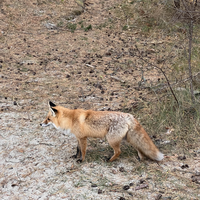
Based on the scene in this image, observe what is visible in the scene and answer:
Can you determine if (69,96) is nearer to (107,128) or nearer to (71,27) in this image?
(107,128)

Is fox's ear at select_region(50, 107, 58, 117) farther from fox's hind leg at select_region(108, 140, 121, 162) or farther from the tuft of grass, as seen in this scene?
the tuft of grass

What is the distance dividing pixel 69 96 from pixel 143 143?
12.0ft

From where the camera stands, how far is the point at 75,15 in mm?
12875

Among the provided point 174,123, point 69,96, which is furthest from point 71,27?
point 174,123

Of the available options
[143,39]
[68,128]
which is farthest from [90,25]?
[68,128]

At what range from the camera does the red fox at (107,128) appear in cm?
457

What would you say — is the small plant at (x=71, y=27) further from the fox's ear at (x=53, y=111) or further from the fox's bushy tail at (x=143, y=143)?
the fox's bushy tail at (x=143, y=143)

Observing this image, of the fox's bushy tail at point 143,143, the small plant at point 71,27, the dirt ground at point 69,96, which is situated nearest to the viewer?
the dirt ground at point 69,96

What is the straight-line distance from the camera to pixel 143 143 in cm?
454

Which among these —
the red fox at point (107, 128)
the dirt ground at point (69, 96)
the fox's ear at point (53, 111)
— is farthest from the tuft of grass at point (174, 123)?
the fox's ear at point (53, 111)

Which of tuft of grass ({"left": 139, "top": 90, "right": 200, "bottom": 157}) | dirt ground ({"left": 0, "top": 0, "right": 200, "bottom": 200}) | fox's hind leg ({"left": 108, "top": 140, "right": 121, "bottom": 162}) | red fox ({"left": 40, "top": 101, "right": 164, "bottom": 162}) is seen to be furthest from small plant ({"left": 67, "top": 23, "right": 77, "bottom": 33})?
fox's hind leg ({"left": 108, "top": 140, "right": 121, "bottom": 162})

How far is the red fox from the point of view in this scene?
4.57 meters

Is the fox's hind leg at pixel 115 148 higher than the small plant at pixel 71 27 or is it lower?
lower

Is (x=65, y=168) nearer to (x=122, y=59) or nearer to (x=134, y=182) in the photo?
(x=134, y=182)
